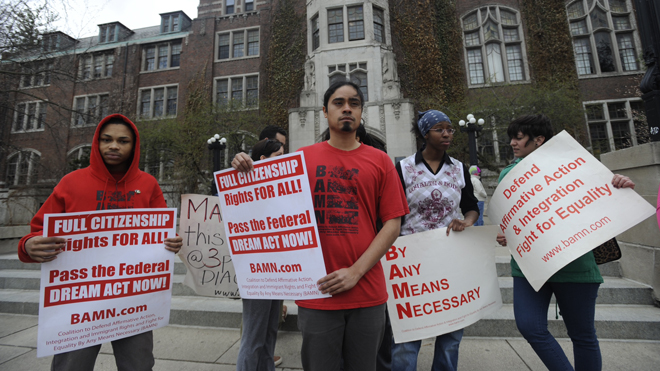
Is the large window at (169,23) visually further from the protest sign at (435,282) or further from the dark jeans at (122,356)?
the protest sign at (435,282)

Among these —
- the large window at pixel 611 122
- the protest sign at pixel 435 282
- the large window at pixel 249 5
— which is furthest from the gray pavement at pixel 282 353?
the large window at pixel 249 5

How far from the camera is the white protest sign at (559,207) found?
196 cm

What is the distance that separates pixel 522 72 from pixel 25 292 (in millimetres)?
22395

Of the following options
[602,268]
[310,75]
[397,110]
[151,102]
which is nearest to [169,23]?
[151,102]

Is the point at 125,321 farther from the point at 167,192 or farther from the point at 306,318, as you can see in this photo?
the point at 167,192

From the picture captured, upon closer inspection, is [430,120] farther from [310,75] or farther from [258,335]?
[310,75]

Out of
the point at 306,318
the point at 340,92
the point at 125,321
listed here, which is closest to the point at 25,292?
the point at 125,321

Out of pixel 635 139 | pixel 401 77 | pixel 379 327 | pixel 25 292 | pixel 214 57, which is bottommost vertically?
pixel 25 292

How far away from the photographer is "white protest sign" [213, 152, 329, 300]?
5.09ft

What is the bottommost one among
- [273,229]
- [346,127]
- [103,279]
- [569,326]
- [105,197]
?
[569,326]

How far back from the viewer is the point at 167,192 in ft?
53.7

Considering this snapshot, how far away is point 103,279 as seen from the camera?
182cm

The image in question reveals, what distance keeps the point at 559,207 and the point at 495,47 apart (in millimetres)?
19816

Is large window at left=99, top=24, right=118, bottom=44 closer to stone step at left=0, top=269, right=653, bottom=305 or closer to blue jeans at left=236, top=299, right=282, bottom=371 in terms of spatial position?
stone step at left=0, top=269, right=653, bottom=305
